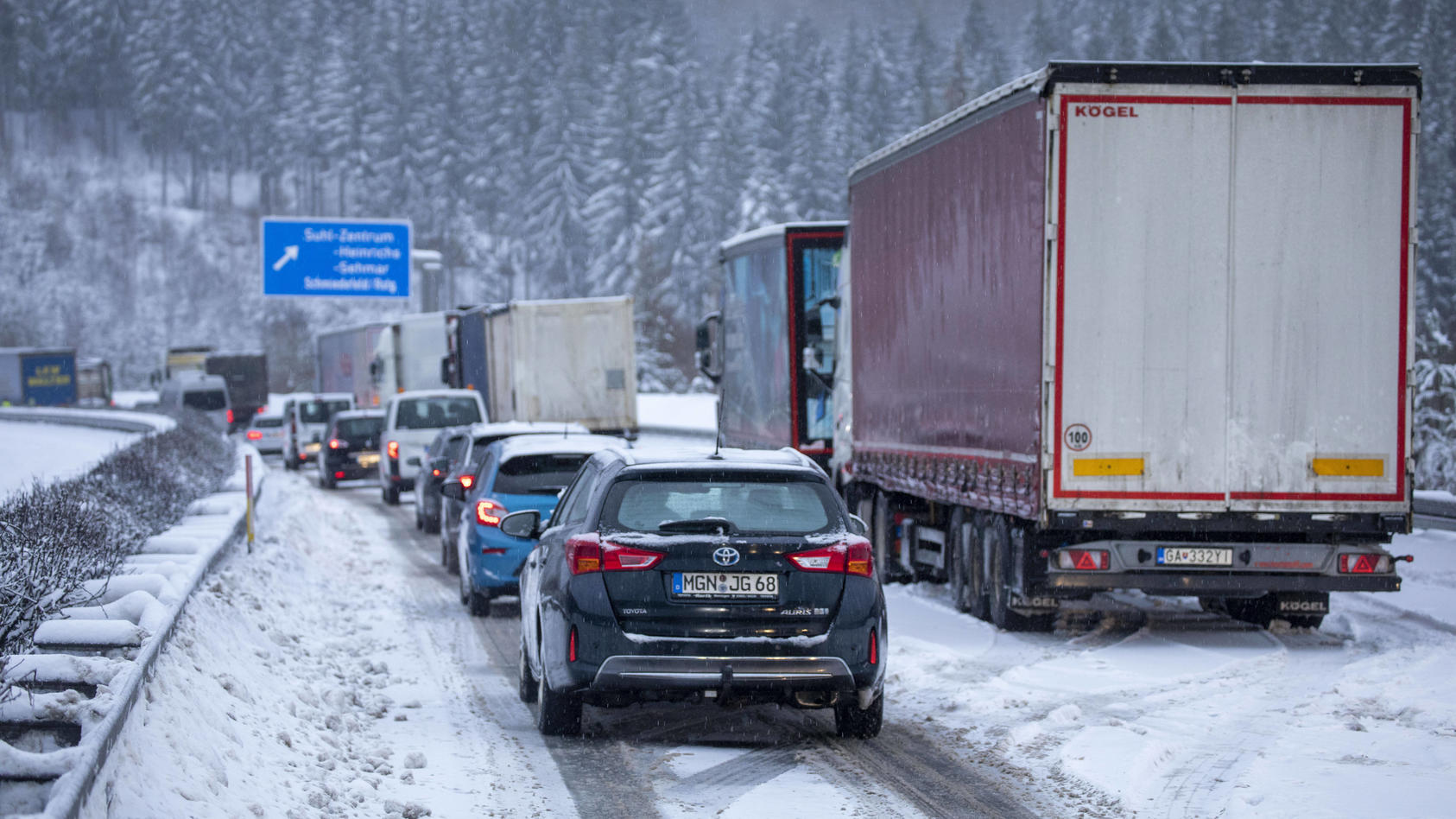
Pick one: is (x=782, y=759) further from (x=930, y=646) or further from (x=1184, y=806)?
(x=930, y=646)

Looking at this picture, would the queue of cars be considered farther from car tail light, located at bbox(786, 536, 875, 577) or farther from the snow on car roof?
the snow on car roof

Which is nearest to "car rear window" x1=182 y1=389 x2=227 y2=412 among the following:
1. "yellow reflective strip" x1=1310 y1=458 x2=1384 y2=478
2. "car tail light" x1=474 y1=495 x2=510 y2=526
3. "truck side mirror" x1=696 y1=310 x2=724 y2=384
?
"truck side mirror" x1=696 y1=310 x2=724 y2=384

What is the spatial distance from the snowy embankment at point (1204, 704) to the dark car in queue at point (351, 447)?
21.5m

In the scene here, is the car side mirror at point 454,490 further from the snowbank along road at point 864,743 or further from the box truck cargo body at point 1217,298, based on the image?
the box truck cargo body at point 1217,298

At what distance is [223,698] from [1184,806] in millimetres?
4575

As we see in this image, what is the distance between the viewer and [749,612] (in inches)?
320

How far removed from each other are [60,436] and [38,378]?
34.8 metres

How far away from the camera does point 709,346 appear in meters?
24.1

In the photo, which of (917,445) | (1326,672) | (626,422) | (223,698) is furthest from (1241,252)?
(626,422)

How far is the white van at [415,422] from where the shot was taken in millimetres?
28172

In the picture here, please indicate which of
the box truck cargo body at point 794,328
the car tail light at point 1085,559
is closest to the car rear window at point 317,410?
the box truck cargo body at point 794,328

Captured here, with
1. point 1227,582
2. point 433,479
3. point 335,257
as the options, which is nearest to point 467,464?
point 433,479

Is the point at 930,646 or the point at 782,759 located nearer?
the point at 782,759

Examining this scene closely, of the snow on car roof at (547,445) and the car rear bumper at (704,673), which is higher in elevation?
the snow on car roof at (547,445)
